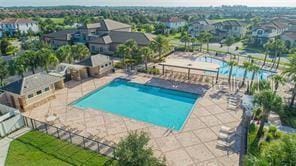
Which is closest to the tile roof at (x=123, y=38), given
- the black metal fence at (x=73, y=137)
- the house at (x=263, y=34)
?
the black metal fence at (x=73, y=137)

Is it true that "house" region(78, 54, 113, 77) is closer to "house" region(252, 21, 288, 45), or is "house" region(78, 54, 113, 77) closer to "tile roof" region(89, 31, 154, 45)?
"tile roof" region(89, 31, 154, 45)

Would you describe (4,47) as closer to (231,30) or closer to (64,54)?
(64,54)

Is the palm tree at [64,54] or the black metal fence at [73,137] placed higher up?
the palm tree at [64,54]

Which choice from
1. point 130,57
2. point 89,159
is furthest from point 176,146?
point 130,57

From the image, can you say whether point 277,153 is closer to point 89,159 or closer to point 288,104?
point 89,159

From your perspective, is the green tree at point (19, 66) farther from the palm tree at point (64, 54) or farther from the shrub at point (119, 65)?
the shrub at point (119, 65)

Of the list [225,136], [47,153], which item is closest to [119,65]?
[47,153]

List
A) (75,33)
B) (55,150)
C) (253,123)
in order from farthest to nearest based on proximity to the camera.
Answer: (75,33), (253,123), (55,150)
